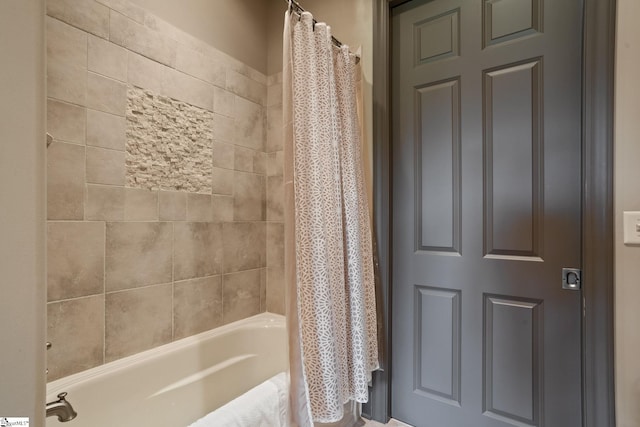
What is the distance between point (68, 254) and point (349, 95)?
1.42 metres

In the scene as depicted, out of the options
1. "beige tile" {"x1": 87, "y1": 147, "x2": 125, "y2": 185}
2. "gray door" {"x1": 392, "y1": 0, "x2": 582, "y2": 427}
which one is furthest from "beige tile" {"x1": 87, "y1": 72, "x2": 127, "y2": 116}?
"gray door" {"x1": 392, "y1": 0, "x2": 582, "y2": 427}

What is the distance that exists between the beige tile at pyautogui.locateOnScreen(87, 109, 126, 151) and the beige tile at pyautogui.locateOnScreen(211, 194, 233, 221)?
549 mm

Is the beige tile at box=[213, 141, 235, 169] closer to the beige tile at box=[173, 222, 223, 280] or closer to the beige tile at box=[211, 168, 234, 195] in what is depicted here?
the beige tile at box=[211, 168, 234, 195]

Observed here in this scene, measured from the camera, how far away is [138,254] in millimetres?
1423

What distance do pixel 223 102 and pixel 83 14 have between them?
0.72 meters

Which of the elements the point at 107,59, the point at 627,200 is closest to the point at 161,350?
the point at 107,59

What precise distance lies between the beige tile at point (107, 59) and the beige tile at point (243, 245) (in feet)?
3.03

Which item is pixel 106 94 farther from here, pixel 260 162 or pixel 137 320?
pixel 137 320

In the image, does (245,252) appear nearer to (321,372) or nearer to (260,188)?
(260,188)

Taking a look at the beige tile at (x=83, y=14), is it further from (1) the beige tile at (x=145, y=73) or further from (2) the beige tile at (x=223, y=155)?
(2) the beige tile at (x=223, y=155)

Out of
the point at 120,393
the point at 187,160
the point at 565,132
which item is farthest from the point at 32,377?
the point at 565,132

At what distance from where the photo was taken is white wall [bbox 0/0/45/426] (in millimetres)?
329

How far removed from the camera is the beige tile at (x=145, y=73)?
1.40 m

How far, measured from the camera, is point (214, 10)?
1783 mm
